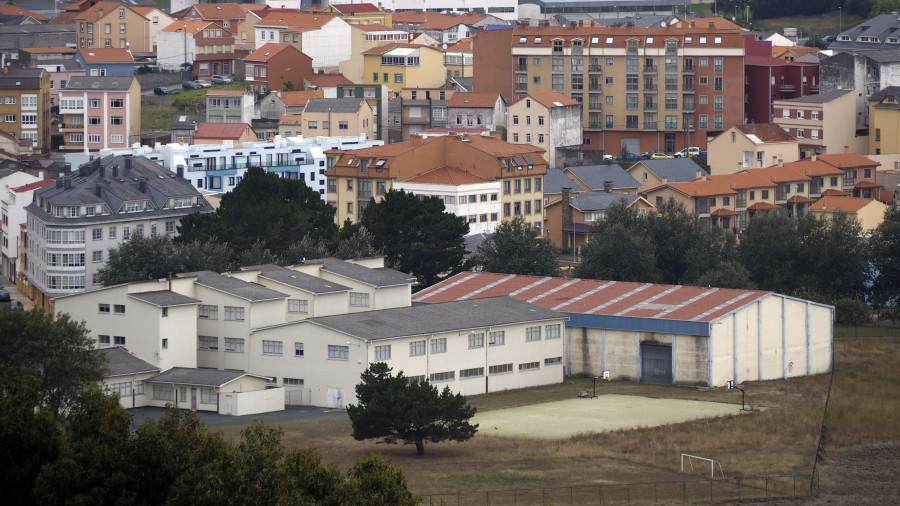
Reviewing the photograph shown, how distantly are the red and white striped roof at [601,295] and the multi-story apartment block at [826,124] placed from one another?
155ft

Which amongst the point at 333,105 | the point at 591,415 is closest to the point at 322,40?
the point at 333,105

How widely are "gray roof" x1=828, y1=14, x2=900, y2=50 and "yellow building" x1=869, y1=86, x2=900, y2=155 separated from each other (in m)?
19.5

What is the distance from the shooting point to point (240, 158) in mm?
103875

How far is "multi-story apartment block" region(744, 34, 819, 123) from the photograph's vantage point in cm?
12912

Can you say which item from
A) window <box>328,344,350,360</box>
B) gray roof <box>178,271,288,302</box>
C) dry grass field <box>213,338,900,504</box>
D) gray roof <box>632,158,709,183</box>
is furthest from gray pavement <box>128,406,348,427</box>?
gray roof <box>632,158,709,183</box>

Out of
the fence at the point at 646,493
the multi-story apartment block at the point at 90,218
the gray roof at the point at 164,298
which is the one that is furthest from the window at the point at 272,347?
the multi-story apartment block at the point at 90,218

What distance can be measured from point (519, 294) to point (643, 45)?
53.2 metres

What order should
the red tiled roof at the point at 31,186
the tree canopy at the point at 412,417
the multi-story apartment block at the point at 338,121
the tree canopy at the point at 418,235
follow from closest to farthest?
the tree canopy at the point at 412,417 < the tree canopy at the point at 418,235 < the red tiled roof at the point at 31,186 < the multi-story apartment block at the point at 338,121

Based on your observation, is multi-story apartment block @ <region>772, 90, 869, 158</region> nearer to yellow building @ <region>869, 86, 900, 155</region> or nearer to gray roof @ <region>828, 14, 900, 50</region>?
yellow building @ <region>869, 86, 900, 155</region>

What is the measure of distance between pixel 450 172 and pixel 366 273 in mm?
26676

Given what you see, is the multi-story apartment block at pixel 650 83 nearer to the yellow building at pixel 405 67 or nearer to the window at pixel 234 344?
the yellow building at pixel 405 67

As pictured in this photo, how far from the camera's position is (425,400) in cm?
5538

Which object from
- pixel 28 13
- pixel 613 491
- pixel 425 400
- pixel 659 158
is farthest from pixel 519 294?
pixel 28 13

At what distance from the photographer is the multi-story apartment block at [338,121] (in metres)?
119
